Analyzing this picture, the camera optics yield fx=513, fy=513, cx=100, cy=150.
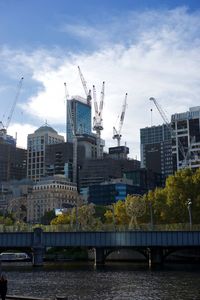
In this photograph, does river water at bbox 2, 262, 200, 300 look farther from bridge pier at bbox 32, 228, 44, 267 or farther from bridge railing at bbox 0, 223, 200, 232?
bridge pier at bbox 32, 228, 44, 267

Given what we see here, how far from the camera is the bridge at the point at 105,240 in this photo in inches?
4727

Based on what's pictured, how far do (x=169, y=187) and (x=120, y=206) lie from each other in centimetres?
2997

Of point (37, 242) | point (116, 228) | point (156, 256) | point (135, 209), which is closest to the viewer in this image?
point (37, 242)

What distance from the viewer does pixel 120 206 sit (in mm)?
171875

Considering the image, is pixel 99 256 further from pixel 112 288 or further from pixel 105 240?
pixel 112 288

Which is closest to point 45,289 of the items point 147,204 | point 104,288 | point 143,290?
point 104,288

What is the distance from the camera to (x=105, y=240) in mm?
125500

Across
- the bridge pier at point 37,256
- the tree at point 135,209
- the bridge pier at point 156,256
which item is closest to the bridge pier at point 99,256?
the bridge pier at point 156,256

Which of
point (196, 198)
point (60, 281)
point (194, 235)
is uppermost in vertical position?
point (196, 198)

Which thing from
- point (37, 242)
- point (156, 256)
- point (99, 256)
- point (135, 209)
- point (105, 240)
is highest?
point (135, 209)

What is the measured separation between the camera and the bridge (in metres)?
120

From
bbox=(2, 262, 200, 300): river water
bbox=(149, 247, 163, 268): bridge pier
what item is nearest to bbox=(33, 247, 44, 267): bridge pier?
bbox=(149, 247, 163, 268): bridge pier

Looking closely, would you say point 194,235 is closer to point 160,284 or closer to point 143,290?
point 160,284

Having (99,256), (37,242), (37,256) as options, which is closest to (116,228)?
(99,256)
